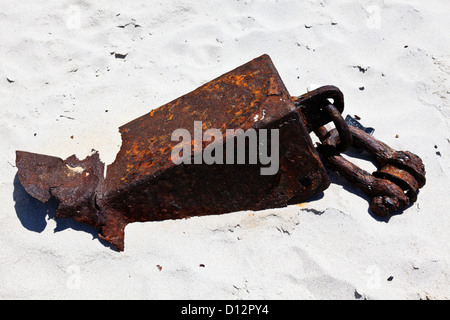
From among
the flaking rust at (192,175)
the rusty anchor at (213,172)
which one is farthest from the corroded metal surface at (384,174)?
the flaking rust at (192,175)

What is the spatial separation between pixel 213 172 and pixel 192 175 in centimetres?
11

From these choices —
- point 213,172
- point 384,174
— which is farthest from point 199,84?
point 384,174

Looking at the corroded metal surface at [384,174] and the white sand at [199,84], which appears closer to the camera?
the white sand at [199,84]

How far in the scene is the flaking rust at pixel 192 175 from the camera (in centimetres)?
204

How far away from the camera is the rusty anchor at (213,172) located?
203cm

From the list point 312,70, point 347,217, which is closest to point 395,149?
point 347,217

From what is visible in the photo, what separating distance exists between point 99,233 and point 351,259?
1368mm

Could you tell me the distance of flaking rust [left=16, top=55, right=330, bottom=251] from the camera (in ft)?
6.68

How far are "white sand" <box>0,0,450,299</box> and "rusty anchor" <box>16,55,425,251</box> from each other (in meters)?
0.10

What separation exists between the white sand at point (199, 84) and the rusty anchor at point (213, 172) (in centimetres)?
10

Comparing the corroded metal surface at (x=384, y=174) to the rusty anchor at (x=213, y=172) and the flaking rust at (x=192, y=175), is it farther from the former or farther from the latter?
the flaking rust at (x=192, y=175)

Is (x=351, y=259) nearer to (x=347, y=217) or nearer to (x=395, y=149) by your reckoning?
(x=347, y=217)

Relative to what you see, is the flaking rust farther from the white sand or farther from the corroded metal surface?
the corroded metal surface

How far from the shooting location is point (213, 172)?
6.73 ft
